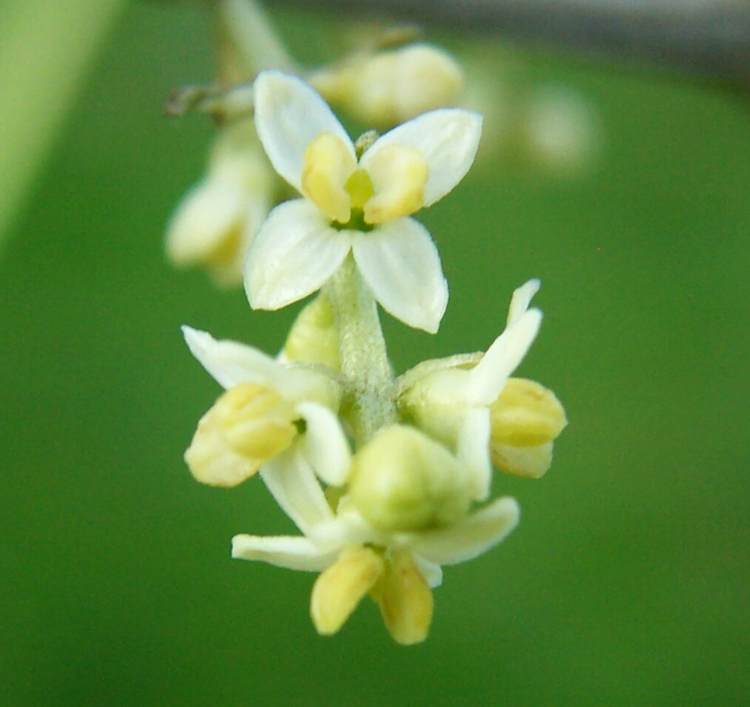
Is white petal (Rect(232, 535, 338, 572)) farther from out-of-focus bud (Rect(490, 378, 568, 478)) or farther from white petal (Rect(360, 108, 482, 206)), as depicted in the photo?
white petal (Rect(360, 108, 482, 206))

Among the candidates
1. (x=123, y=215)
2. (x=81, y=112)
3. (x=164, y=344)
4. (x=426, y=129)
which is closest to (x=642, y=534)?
(x=164, y=344)

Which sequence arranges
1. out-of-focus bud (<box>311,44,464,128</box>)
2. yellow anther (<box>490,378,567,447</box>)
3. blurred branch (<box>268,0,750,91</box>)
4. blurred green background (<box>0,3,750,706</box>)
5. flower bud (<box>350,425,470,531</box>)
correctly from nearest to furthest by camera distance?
flower bud (<box>350,425,470,531</box>), yellow anther (<box>490,378,567,447</box>), out-of-focus bud (<box>311,44,464,128</box>), blurred branch (<box>268,0,750,91</box>), blurred green background (<box>0,3,750,706</box>)

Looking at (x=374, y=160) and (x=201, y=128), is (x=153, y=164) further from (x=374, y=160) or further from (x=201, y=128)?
(x=374, y=160)

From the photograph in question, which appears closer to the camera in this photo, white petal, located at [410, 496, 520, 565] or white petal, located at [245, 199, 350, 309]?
→ white petal, located at [410, 496, 520, 565]

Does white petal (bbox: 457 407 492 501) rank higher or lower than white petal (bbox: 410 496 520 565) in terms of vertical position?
higher

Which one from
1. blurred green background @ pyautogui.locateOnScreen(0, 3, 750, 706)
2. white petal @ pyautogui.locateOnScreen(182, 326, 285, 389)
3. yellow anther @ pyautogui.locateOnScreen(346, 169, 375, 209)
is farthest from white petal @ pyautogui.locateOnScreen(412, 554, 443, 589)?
blurred green background @ pyautogui.locateOnScreen(0, 3, 750, 706)

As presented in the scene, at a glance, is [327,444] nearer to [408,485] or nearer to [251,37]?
[408,485]

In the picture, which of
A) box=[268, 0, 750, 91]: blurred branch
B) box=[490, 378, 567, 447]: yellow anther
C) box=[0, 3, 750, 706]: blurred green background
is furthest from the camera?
box=[0, 3, 750, 706]: blurred green background

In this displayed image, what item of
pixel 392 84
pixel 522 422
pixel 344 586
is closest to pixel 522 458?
pixel 522 422
